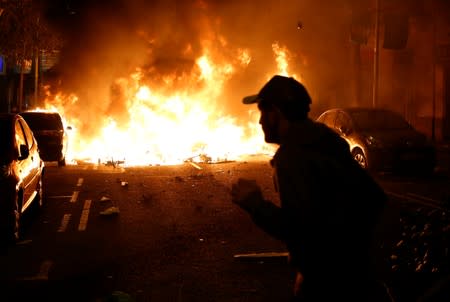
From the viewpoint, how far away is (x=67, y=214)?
965 cm

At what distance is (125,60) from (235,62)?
5.21 metres

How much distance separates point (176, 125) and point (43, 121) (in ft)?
18.9

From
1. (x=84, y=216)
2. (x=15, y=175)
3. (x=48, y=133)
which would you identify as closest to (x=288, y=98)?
(x=15, y=175)

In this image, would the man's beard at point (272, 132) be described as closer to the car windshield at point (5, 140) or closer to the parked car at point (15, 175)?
the parked car at point (15, 175)

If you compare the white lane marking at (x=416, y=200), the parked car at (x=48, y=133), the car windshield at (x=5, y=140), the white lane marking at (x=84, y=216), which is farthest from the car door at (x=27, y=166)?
the parked car at (x=48, y=133)

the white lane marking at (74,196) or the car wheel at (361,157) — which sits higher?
the car wheel at (361,157)

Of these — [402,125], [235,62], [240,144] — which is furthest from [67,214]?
[235,62]

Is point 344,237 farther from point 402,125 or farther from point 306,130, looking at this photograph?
point 402,125

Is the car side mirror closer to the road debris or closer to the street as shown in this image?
the street

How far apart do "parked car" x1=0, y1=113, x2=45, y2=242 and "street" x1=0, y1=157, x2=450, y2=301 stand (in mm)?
365

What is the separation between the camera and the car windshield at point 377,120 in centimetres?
1473

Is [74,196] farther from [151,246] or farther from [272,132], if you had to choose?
[272,132]

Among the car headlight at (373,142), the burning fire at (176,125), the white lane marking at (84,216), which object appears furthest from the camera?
the burning fire at (176,125)

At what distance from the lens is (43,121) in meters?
17.3
